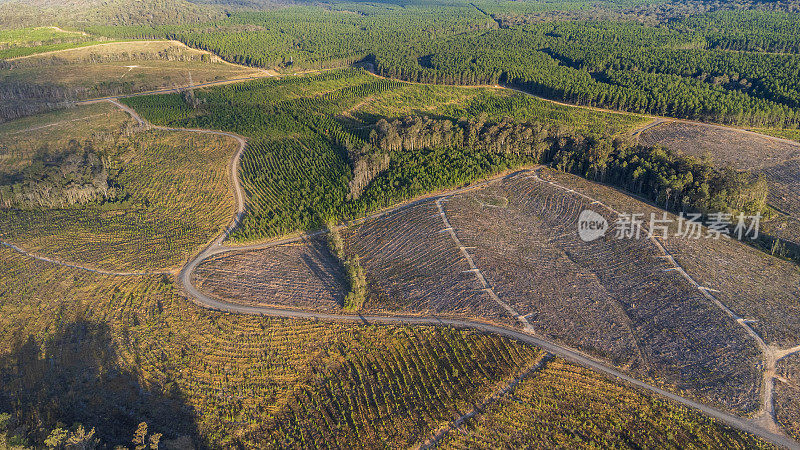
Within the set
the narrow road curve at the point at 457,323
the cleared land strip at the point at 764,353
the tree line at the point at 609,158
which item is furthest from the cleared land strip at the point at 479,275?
the tree line at the point at 609,158

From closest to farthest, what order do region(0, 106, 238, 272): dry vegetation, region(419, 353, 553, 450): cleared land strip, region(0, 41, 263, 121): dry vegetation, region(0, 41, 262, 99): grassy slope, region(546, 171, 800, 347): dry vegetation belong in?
1. region(419, 353, 553, 450): cleared land strip
2. region(546, 171, 800, 347): dry vegetation
3. region(0, 106, 238, 272): dry vegetation
4. region(0, 41, 263, 121): dry vegetation
5. region(0, 41, 262, 99): grassy slope

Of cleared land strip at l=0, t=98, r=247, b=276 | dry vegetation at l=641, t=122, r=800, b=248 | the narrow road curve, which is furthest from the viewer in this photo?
dry vegetation at l=641, t=122, r=800, b=248

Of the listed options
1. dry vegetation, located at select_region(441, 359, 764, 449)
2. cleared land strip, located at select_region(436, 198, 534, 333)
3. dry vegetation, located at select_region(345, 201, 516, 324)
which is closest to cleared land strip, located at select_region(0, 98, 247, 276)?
Result: dry vegetation, located at select_region(345, 201, 516, 324)

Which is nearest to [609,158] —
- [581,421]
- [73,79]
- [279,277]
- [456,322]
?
[456,322]

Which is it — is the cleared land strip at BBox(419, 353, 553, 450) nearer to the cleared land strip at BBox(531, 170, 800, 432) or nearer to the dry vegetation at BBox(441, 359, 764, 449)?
the dry vegetation at BBox(441, 359, 764, 449)

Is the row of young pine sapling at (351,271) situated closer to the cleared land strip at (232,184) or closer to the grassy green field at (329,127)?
the grassy green field at (329,127)

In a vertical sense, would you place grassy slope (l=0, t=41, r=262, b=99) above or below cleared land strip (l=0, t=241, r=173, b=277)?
above

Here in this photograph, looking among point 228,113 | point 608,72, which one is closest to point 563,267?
point 228,113
